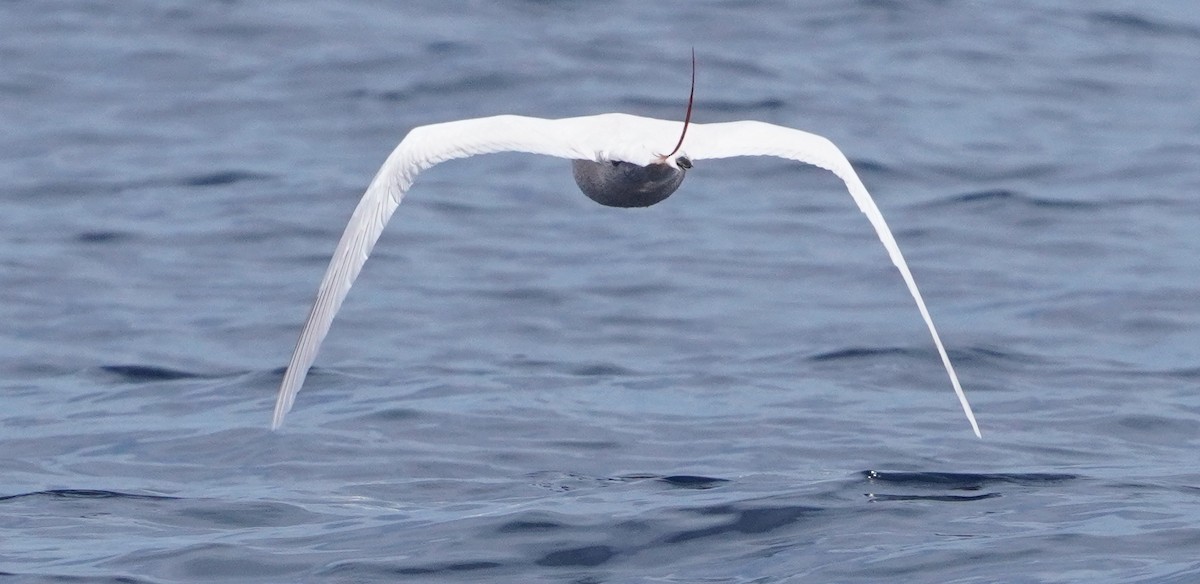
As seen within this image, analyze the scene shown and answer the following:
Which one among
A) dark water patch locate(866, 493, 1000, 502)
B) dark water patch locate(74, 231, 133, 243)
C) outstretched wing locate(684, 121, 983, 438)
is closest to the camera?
outstretched wing locate(684, 121, 983, 438)

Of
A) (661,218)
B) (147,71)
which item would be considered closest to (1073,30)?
(661,218)

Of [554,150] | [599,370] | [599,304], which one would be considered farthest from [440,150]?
[599,304]

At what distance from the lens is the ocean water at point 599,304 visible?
298 inches

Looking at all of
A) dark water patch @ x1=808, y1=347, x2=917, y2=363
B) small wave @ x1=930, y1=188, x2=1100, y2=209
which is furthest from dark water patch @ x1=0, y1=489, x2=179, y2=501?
small wave @ x1=930, y1=188, x2=1100, y2=209

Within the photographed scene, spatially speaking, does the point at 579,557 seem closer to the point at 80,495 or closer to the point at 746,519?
the point at 746,519

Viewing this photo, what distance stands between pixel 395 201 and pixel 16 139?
27.7ft

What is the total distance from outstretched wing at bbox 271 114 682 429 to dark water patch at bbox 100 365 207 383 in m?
3.14

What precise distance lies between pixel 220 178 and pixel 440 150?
7041mm

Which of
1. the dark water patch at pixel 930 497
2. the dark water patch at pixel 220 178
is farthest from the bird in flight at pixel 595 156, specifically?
the dark water patch at pixel 220 178

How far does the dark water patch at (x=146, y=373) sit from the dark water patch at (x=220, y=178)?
10.7 ft

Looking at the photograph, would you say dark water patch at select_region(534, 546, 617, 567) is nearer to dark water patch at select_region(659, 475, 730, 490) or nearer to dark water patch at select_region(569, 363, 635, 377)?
dark water patch at select_region(659, 475, 730, 490)

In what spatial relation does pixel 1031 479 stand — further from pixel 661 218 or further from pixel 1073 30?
pixel 1073 30

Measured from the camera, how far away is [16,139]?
565 inches

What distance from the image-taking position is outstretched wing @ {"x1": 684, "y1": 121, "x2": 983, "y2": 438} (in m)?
6.17
